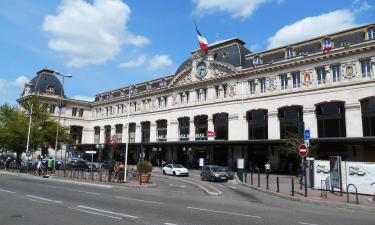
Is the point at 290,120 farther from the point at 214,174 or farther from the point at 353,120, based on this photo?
the point at 214,174

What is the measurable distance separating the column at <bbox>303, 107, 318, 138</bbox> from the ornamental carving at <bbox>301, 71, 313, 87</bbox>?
338 cm

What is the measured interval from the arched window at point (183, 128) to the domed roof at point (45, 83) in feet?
117

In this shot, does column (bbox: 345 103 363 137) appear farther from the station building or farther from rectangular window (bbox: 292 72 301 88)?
rectangular window (bbox: 292 72 301 88)

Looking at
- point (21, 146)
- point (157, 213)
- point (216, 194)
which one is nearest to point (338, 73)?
point (216, 194)

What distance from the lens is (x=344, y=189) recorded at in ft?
68.5

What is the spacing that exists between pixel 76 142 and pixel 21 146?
30.6 metres

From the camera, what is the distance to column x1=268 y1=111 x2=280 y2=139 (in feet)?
148

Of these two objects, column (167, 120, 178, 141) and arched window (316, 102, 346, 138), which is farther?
column (167, 120, 178, 141)

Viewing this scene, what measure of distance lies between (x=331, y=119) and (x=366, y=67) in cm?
710

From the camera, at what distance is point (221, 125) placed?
52312 mm

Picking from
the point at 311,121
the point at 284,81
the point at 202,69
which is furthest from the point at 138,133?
the point at 311,121

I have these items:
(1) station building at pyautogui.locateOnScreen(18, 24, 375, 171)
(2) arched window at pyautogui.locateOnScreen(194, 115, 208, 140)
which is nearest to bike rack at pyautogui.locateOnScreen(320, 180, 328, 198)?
(1) station building at pyautogui.locateOnScreen(18, 24, 375, 171)

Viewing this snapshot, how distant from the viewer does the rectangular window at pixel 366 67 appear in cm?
3805

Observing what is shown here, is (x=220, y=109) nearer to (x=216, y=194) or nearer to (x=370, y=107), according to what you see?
(x=370, y=107)
